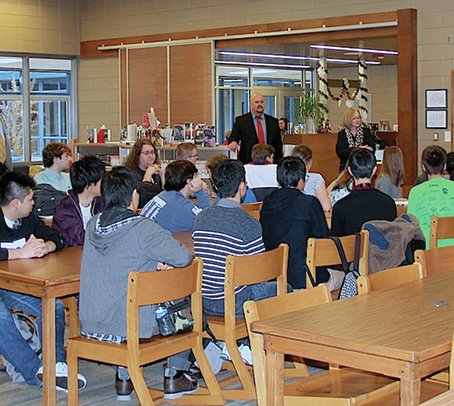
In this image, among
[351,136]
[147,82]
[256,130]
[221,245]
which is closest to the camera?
[221,245]

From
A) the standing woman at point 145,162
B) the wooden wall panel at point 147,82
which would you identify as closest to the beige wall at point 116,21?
the wooden wall panel at point 147,82

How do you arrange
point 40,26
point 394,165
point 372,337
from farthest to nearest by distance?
point 40,26 < point 394,165 < point 372,337

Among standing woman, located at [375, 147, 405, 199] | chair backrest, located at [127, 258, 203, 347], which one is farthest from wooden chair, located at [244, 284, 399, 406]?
standing woman, located at [375, 147, 405, 199]

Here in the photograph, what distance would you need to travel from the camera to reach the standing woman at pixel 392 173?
7.02 meters

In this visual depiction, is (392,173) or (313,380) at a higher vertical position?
(392,173)

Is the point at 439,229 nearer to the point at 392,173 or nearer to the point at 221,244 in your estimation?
the point at 221,244

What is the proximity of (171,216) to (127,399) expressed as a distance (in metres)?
1.38

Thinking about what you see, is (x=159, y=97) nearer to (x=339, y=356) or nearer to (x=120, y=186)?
(x=120, y=186)

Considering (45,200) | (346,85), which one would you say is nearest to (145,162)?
(45,200)

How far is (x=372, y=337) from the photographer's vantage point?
2734 mm

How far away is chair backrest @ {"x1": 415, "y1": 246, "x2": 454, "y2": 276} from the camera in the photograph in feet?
14.0

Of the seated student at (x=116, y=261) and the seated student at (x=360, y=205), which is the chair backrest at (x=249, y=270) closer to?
the seated student at (x=116, y=261)

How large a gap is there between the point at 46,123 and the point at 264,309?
1121 cm

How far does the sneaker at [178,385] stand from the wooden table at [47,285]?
575 mm
